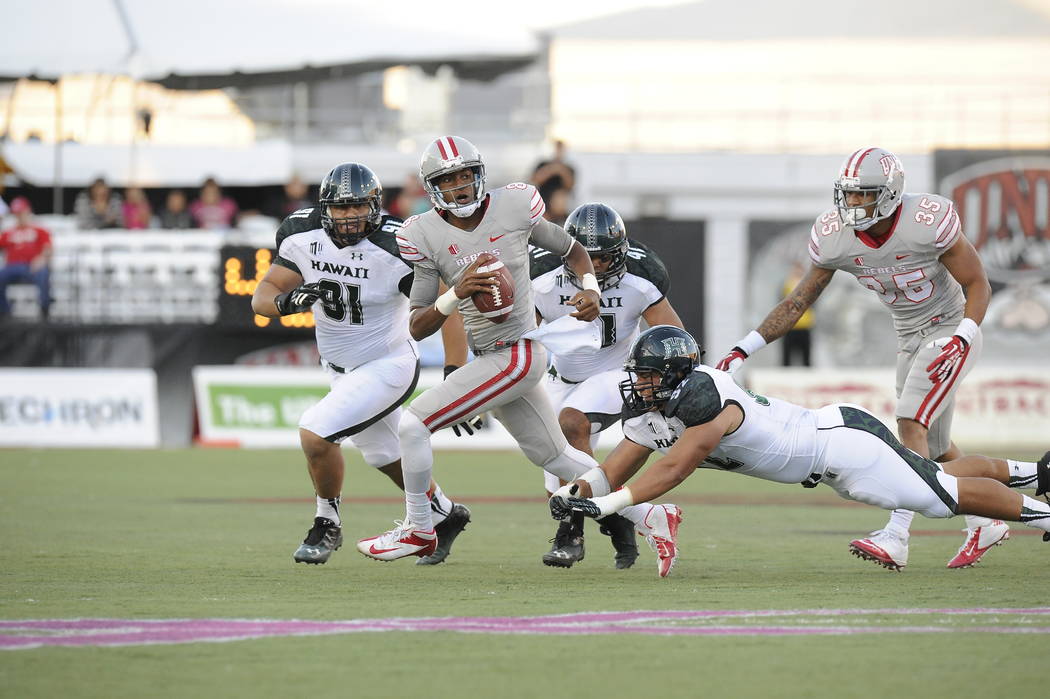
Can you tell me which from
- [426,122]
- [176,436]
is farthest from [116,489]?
[426,122]

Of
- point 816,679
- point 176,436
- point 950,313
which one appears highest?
point 950,313

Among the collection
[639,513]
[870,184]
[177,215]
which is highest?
[870,184]

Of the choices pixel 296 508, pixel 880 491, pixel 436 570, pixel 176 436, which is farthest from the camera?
pixel 176 436

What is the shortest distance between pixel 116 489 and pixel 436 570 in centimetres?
598

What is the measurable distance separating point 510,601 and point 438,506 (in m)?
1.92

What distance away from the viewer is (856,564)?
8.16 m

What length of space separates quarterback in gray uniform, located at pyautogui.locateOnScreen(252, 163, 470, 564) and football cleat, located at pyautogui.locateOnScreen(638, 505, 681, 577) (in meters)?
1.24

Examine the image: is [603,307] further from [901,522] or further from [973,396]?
[973,396]

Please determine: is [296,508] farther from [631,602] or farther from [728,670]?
[728,670]

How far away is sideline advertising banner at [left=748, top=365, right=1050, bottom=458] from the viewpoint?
1873cm

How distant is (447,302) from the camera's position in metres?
7.61

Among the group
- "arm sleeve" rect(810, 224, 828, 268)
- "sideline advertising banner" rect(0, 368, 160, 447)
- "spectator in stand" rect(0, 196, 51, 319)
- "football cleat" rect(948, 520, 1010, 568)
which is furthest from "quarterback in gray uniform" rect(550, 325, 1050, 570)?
"spectator in stand" rect(0, 196, 51, 319)

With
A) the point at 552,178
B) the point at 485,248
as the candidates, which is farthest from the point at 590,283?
the point at 552,178

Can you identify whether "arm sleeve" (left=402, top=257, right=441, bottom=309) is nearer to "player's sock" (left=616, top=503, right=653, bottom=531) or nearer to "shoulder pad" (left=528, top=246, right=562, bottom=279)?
"shoulder pad" (left=528, top=246, right=562, bottom=279)
